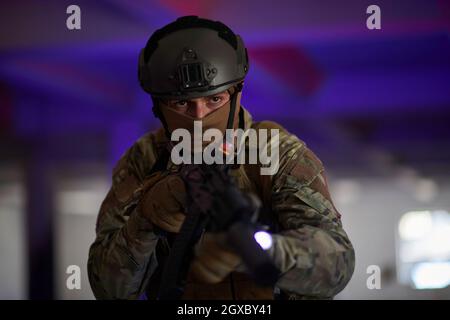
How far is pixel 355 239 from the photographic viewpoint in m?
9.08

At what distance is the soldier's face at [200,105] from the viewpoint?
1.77 m

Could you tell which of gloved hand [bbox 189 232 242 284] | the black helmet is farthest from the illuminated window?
gloved hand [bbox 189 232 242 284]

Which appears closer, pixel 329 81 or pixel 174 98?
pixel 174 98

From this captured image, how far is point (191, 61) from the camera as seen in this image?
1.74 m

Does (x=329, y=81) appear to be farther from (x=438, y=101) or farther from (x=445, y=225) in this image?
(x=445, y=225)

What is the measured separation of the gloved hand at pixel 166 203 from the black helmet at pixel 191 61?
22 cm

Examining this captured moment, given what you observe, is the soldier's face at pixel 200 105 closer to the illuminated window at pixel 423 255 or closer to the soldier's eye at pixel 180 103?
the soldier's eye at pixel 180 103

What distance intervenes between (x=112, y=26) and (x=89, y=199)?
4.70 meters

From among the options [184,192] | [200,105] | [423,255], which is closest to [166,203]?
[184,192]

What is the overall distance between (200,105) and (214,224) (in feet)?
1.66

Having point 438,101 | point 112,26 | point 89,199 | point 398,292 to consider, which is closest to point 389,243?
point 398,292

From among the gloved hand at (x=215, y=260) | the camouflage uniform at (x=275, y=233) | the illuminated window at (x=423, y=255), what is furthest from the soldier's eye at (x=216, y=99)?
the illuminated window at (x=423, y=255)

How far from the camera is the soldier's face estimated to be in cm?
177

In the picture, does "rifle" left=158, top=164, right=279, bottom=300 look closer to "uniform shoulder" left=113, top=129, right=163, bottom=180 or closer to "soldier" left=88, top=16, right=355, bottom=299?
"soldier" left=88, top=16, right=355, bottom=299
